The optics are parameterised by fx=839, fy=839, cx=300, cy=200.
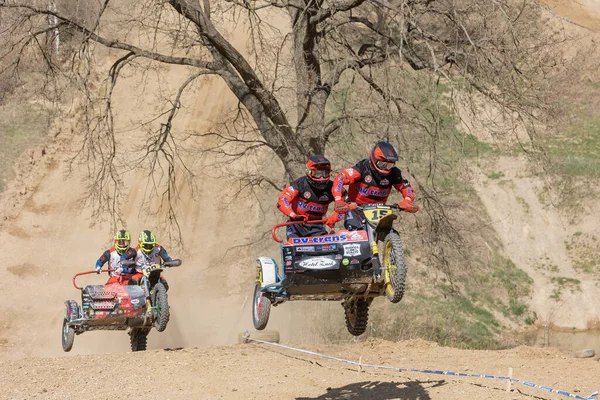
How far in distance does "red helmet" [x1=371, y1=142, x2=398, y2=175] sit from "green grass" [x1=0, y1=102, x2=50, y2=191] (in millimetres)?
20042

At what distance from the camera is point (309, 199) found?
11.9m

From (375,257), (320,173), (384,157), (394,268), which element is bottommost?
(394,268)

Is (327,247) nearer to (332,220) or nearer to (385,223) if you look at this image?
(332,220)

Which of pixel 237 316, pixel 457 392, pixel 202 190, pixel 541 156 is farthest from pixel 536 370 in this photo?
pixel 202 190

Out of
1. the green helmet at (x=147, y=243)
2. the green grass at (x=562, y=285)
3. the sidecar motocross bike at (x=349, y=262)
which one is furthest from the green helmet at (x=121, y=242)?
the green grass at (x=562, y=285)

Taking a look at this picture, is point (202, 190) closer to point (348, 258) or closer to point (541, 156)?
point (541, 156)

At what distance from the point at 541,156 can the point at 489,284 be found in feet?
41.4

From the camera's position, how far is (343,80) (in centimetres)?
3547

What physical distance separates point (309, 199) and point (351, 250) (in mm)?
1131

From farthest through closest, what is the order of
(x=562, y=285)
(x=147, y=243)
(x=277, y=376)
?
(x=562, y=285), (x=147, y=243), (x=277, y=376)

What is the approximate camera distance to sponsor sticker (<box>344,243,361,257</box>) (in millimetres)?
11133

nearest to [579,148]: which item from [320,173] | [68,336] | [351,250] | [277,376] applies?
[277,376]

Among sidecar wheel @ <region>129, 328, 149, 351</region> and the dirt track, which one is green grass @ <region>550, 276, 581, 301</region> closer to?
the dirt track

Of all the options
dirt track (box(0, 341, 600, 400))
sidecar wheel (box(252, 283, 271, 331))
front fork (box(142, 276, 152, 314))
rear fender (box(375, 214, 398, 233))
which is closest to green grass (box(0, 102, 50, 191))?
front fork (box(142, 276, 152, 314))
